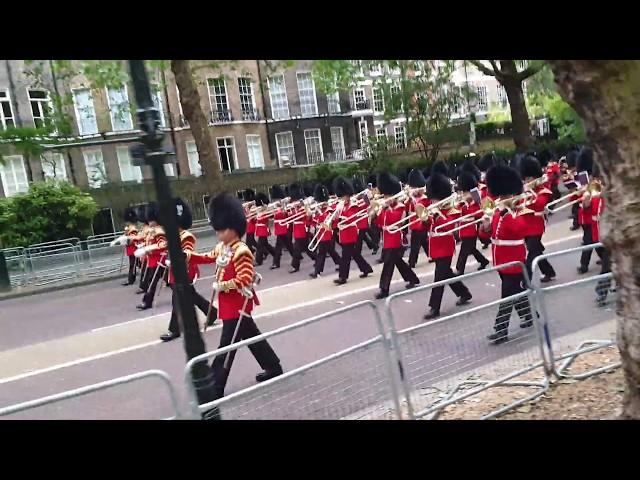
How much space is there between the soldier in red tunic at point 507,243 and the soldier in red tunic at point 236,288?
190 cm

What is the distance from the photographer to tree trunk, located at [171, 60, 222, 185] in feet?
47.8

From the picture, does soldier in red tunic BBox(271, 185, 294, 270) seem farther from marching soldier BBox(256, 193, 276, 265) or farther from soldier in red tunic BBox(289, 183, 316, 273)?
marching soldier BBox(256, 193, 276, 265)

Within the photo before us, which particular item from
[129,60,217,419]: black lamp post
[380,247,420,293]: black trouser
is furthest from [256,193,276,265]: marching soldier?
[129,60,217,419]: black lamp post

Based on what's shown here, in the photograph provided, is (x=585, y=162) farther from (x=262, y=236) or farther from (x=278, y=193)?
(x=278, y=193)

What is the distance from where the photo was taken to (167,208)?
325 centimetres

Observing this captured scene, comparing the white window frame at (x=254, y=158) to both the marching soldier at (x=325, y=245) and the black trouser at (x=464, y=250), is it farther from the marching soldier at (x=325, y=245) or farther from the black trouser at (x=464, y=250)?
the black trouser at (x=464, y=250)

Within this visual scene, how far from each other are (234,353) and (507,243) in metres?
2.81

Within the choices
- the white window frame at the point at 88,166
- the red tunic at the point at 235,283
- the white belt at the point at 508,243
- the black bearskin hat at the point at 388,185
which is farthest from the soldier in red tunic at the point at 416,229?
the white window frame at the point at 88,166

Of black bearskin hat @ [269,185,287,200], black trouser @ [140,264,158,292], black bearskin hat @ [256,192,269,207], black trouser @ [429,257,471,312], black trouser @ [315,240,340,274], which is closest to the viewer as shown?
black trouser @ [429,257,471,312]

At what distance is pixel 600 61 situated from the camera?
9.31ft

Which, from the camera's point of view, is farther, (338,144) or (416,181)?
(338,144)

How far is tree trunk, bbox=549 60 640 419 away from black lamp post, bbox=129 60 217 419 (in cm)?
207

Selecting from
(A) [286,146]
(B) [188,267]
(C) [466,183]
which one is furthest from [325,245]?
(A) [286,146]
